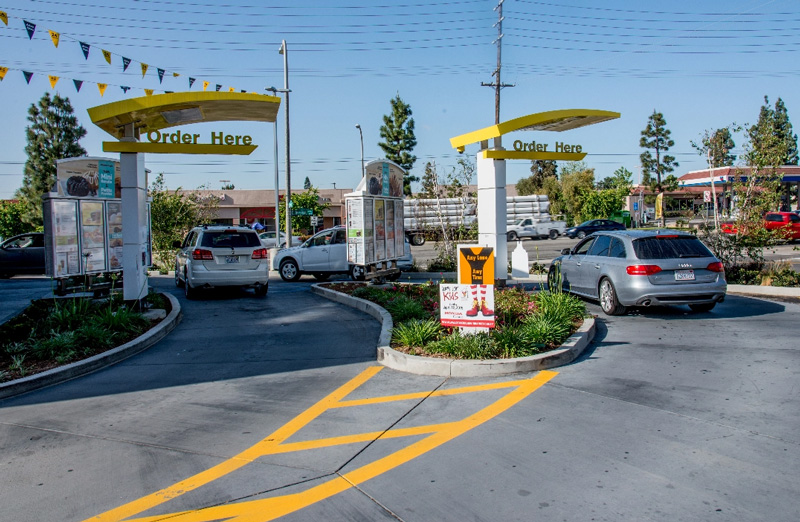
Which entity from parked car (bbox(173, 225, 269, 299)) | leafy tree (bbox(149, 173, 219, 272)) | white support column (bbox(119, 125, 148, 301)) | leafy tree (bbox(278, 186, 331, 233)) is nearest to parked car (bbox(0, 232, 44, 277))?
leafy tree (bbox(149, 173, 219, 272))

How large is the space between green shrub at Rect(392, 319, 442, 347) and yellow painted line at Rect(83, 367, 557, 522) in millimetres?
Result: 1477

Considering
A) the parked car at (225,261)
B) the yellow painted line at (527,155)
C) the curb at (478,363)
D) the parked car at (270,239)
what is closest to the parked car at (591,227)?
the parked car at (270,239)

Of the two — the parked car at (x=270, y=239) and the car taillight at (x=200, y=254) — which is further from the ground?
the parked car at (x=270, y=239)

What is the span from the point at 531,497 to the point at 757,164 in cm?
1404

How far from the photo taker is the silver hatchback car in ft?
34.0

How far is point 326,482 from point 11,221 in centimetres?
4210

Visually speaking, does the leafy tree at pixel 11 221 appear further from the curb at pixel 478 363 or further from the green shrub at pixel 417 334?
the curb at pixel 478 363

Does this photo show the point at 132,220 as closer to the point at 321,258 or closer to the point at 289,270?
the point at 321,258

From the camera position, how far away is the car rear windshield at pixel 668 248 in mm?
10570

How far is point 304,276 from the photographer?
68.5 feet

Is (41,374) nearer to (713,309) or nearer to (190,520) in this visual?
(190,520)

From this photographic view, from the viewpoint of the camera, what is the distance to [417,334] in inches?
320

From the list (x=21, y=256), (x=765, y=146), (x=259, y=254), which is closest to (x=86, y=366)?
(x=259, y=254)

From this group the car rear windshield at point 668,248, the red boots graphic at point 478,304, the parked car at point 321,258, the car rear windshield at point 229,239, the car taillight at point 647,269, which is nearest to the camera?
the red boots graphic at point 478,304
